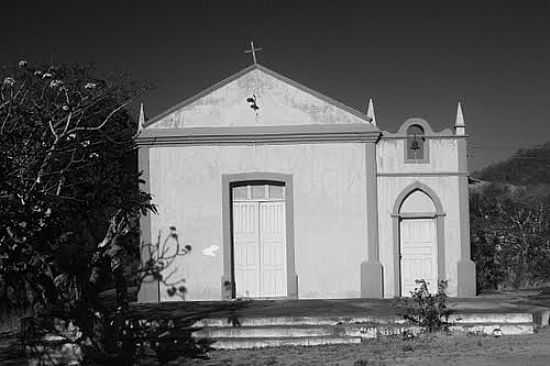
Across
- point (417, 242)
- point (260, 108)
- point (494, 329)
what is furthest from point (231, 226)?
point (494, 329)

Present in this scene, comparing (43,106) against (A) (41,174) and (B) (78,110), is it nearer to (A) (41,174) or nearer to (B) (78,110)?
(B) (78,110)

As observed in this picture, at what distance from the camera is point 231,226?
15078mm

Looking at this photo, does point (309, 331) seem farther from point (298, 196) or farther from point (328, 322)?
point (298, 196)

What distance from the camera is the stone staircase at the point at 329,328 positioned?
11.5 meters

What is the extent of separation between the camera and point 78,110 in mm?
9430

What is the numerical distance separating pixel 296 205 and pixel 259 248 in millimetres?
1242

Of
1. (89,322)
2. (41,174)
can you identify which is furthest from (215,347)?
(41,174)

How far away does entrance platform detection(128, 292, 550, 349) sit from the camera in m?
11.5

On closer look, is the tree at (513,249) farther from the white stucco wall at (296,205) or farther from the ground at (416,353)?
the ground at (416,353)

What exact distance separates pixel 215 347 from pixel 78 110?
4.40 metres

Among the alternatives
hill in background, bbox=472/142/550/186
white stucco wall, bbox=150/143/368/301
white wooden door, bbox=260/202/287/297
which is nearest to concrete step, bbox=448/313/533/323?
white stucco wall, bbox=150/143/368/301

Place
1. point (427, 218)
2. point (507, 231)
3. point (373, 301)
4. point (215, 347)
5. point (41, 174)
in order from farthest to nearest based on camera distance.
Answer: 1. point (507, 231)
2. point (427, 218)
3. point (373, 301)
4. point (215, 347)
5. point (41, 174)

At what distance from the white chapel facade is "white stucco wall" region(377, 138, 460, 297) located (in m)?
0.02

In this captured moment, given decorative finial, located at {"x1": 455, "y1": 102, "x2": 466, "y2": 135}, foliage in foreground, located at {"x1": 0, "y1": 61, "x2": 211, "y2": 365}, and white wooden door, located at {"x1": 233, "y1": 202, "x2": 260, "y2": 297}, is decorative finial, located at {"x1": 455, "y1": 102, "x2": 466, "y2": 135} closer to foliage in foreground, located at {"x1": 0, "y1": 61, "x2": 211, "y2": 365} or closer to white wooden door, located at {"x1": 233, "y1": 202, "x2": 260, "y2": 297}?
white wooden door, located at {"x1": 233, "y1": 202, "x2": 260, "y2": 297}
